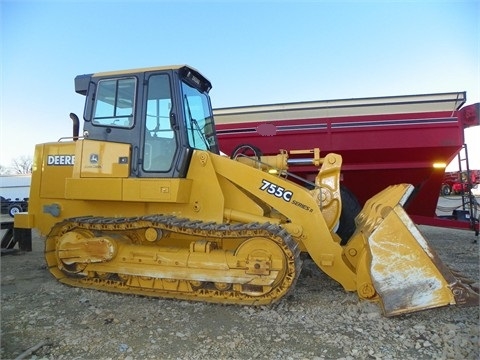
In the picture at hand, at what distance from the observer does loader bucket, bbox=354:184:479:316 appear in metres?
3.36

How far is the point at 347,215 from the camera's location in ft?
20.2

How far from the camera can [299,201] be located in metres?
4.24

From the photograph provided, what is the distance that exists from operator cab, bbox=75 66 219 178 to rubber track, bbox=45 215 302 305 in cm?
59

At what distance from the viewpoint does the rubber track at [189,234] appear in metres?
3.92

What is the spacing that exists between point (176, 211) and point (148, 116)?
120 centimetres

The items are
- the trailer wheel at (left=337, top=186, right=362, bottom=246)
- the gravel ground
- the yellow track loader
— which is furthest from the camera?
the trailer wheel at (left=337, top=186, right=362, bottom=246)


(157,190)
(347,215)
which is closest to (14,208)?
(157,190)

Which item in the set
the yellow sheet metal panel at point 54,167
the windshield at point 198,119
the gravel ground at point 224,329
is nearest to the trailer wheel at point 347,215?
the gravel ground at point 224,329

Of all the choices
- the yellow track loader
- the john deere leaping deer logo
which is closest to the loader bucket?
the yellow track loader

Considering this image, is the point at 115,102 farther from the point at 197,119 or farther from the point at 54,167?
the point at 54,167

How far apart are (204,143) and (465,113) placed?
4621 millimetres

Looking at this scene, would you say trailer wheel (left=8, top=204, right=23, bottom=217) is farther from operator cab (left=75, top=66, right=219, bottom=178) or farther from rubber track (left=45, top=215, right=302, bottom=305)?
operator cab (left=75, top=66, right=219, bottom=178)

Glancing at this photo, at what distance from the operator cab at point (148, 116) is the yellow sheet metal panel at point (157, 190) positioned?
0.11 m

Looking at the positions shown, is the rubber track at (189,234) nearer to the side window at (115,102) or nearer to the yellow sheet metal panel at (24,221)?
the yellow sheet metal panel at (24,221)
